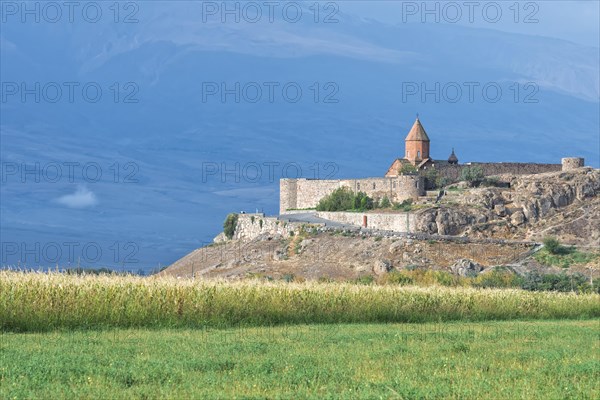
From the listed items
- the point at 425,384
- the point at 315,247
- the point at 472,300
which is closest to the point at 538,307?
the point at 472,300

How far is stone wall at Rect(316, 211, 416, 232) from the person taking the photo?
6253cm

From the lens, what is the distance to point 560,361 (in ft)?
52.9

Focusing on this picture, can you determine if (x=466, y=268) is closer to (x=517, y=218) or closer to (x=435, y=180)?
(x=517, y=218)

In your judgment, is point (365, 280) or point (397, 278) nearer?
point (365, 280)

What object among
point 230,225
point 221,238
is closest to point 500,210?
point 230,225

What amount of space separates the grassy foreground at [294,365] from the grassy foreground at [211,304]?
1469 millimetres

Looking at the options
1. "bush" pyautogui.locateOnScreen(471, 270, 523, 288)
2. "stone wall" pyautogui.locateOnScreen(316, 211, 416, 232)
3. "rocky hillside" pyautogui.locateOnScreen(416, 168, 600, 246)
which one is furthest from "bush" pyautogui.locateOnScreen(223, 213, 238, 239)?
"bush" pyautogui.locateOnScreen(471, 270, 523, 288)

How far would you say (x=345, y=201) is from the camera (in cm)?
7162

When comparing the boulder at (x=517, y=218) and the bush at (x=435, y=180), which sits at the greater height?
the bush at (x=435, y=180)

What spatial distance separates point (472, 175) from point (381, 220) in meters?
8.41

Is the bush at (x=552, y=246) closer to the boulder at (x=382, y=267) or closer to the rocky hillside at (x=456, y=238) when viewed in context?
the rocky hillside at (x=456, y=238)

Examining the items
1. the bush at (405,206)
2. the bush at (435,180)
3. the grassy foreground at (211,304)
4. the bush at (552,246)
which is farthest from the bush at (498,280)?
the bush at (435,180)

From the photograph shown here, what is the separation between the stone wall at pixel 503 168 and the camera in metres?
71.3

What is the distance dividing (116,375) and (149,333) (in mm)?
7343
